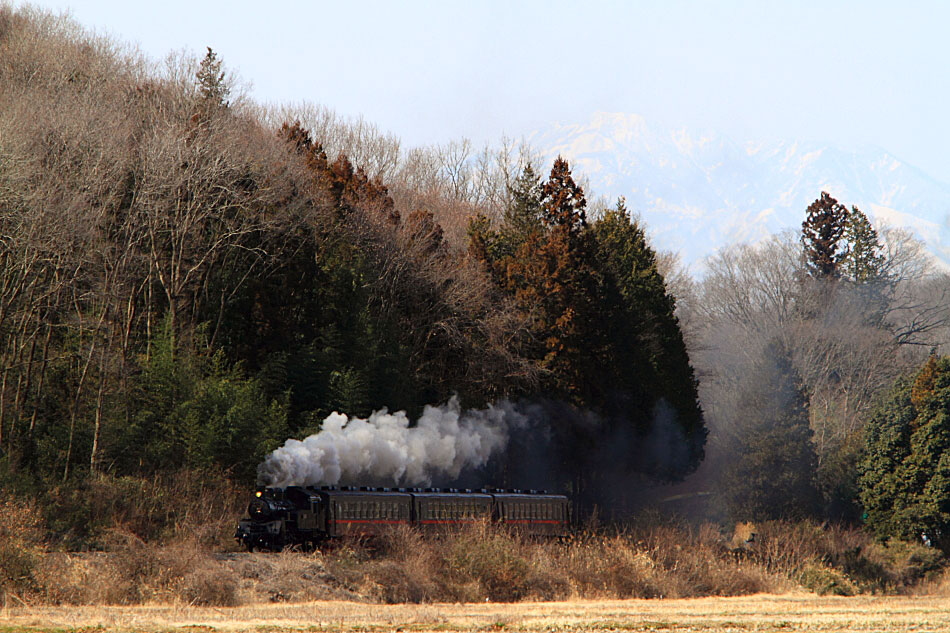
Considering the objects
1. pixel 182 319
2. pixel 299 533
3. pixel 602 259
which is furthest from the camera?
pixel 602 259

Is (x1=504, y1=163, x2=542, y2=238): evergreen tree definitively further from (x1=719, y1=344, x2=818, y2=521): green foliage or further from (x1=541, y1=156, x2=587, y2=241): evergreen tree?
(x1=719, y1=344, x2=818, y2=521): green foliage

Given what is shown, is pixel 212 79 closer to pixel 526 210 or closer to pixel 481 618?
pixel 526 210

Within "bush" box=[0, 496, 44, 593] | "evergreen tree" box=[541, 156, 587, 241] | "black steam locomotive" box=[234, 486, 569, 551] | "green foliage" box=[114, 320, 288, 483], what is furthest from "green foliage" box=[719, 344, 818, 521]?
"bush" box=[0, 496, 44, 593]

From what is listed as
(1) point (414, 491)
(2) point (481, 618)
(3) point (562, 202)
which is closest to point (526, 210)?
(3) point (562, 202)

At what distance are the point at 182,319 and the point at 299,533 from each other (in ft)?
52.0

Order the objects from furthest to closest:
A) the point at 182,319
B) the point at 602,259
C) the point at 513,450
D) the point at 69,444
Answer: the point at 602,259 < the point at 513,450 < the point at 182,319 < the point at 69,444

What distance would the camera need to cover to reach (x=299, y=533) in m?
34.1

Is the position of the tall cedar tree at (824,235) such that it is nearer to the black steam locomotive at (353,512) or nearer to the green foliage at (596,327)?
the green foliage at (596,327)

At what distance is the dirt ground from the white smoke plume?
31.4 feet

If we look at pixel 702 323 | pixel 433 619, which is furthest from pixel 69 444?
pixel 702 323

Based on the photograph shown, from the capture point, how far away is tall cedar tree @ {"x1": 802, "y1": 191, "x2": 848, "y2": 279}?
92688 millimetres

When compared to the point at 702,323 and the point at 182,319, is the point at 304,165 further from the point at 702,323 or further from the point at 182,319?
the point at 702,323

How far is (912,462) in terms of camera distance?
190ft

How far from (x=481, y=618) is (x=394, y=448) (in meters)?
17.5
